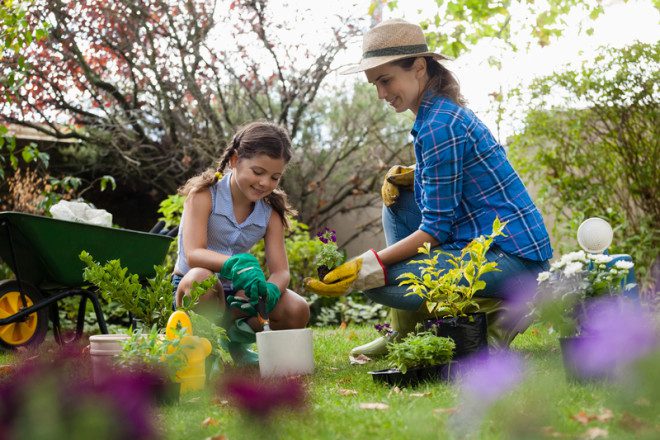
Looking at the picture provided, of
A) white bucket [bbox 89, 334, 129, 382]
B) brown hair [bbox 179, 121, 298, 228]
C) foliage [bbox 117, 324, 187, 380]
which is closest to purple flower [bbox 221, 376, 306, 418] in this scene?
foliage [bbox 117, 324, 187, 380]

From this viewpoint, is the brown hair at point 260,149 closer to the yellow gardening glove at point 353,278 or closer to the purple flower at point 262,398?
the yellow gardening glove at point 353,278

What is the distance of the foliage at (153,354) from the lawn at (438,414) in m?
0.12

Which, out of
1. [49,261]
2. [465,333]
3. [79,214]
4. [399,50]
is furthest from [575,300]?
[79,214]

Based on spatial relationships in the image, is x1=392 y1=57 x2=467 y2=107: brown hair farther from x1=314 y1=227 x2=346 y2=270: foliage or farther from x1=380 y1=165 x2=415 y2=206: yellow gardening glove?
x1=314 y1=227 x2=346 y2=270: foliage

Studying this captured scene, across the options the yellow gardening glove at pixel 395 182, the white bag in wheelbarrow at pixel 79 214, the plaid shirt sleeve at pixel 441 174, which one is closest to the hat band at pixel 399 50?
the plaid shirt sleeve at pixel 441 174

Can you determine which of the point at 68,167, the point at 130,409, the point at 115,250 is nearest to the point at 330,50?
the point at 68,167

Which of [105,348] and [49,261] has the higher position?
[49,261]

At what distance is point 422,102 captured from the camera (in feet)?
9.53

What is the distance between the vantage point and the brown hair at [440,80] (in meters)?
2.93

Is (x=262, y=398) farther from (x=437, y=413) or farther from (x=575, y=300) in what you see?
(x=575, y=300)

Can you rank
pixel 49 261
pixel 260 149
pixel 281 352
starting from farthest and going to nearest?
1. pixel 49 261
2. pixel 260 149
3. pixel 281 352

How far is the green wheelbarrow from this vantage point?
3316 millimetres

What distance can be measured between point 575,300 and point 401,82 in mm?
1093

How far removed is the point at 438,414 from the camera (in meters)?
1.83
